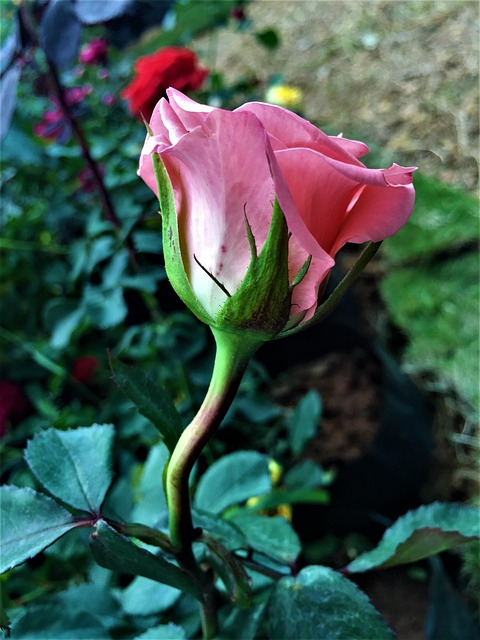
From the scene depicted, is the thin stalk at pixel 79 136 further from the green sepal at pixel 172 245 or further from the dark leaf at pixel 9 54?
the green sepal at pixel 172 245

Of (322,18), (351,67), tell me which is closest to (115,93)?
(351,67)

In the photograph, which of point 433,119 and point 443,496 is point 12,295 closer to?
point 443,496

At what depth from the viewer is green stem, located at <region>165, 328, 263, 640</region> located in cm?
24

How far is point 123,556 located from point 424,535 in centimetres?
15

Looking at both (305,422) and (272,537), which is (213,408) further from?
(305,422)

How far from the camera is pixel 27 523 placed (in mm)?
269

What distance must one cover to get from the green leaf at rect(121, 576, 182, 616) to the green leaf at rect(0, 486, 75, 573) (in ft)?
0.41

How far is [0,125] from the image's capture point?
51 cm

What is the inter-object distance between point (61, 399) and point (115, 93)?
1.69 feet

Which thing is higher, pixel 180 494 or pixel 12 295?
pixel 180 494

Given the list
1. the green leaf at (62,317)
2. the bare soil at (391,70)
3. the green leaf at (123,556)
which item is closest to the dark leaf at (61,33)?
the green leaf at (62,317)

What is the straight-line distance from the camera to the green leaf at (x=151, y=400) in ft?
0.89

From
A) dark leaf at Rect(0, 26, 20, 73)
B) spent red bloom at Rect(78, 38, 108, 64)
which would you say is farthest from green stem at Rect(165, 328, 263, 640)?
spent red bloom at Rect(78, 38, 108, 64)

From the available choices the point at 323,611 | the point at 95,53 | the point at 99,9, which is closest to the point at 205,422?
the point at 323,611
